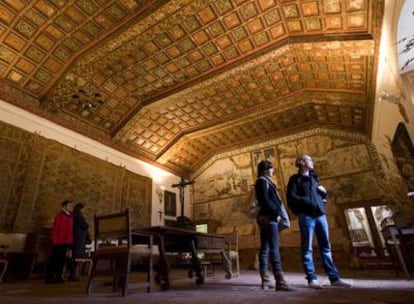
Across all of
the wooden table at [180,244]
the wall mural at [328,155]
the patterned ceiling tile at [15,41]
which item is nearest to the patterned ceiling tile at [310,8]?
the wooden table at [180,244]

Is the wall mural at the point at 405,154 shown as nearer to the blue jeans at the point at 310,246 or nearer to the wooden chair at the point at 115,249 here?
the blue jeans at the point at 310,246

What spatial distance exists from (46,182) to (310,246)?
22.7 feet

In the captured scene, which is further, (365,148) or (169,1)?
(365,148)

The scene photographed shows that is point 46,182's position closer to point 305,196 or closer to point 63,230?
point 63,230

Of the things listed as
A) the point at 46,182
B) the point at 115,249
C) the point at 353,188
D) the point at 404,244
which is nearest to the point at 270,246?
the point at 115,249

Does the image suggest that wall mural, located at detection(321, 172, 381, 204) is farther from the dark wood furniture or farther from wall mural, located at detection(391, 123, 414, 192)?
the dark wood furniture

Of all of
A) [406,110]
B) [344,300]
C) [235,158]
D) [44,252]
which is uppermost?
[235,158]

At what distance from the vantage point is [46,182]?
6980 mm

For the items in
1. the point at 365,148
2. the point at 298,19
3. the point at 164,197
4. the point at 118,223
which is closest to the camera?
the point at 118,223

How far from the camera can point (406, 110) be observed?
15.7 feet

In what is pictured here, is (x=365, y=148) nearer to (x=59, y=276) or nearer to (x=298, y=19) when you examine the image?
(x=298, y=19)

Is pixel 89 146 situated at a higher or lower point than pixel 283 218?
higher

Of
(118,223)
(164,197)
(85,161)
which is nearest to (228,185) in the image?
(164,197)

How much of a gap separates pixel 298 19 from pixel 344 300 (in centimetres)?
607
